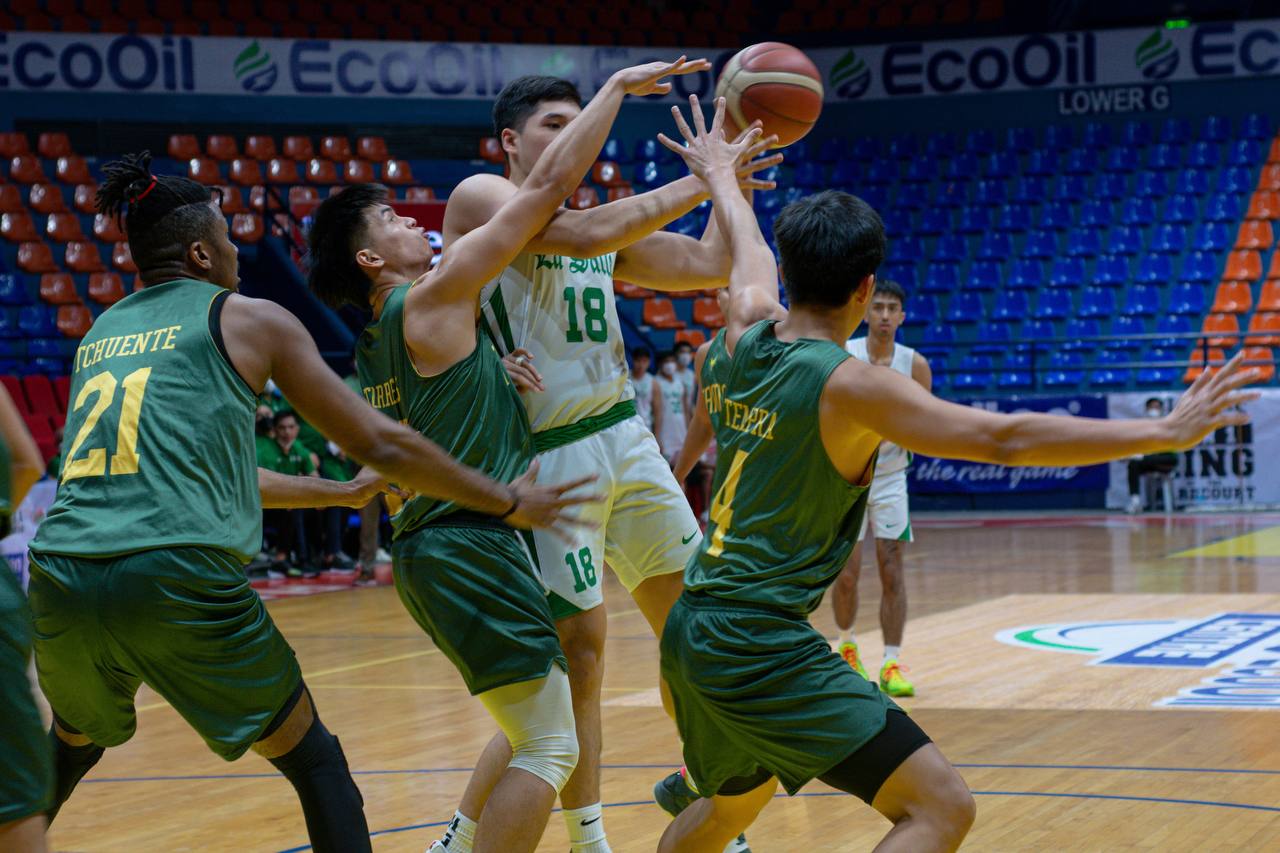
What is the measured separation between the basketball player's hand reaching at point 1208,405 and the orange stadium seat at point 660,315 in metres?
18.0

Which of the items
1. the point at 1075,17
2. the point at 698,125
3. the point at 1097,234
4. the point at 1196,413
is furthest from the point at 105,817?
the point at 1075,17

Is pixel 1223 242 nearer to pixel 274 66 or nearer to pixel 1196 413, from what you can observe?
pixel 274 66

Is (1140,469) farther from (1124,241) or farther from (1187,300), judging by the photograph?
(1124,241)

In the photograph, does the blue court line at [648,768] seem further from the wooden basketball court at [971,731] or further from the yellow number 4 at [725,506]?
the yellow number 4 at [725,506]

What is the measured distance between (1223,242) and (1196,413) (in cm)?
1933

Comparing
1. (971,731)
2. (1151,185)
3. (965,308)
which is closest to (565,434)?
(971,731)

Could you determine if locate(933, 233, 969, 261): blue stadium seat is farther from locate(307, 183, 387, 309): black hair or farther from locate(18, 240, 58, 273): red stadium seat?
locate(307, 183, 387, 309): black hair

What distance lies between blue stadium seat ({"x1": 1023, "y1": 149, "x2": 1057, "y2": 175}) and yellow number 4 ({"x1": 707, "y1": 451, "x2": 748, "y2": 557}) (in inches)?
783

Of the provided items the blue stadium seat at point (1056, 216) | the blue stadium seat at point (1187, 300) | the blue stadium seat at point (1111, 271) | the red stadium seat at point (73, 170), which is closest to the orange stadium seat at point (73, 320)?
the red stadium seat at point (73, 170)

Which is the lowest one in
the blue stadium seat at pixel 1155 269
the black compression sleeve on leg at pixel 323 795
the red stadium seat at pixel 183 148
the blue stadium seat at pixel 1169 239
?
the black compression sleeve on leg at pixel 323 795

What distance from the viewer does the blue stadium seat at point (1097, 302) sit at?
2041cm

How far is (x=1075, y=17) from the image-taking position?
78.0ft

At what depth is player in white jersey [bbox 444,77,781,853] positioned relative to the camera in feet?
13.9

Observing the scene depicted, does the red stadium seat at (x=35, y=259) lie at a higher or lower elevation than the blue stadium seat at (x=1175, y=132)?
lower
